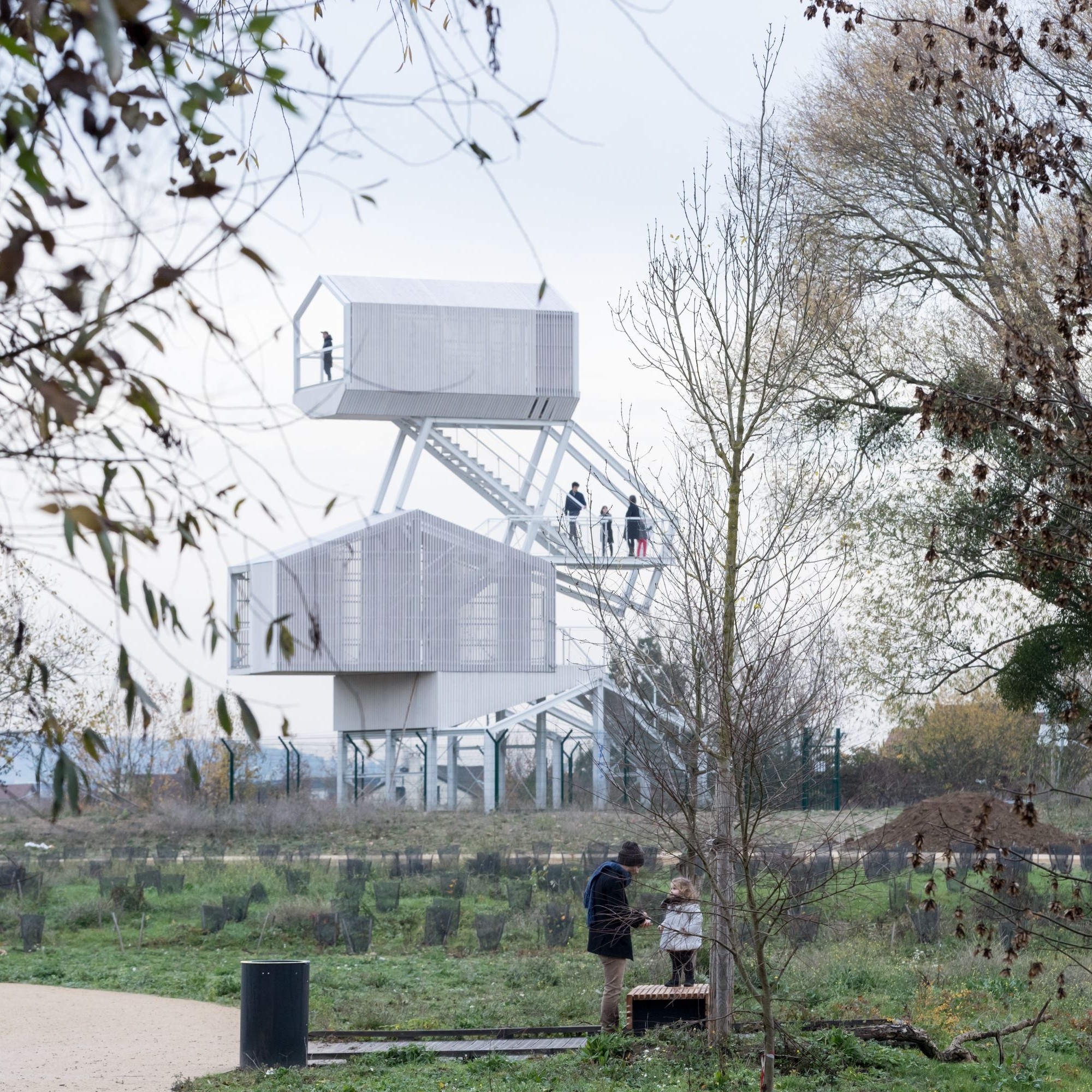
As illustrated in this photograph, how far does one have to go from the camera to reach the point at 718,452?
1123 cm

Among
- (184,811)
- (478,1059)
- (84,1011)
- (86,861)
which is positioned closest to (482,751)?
(184,811)

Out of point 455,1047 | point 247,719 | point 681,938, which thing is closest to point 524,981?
point 681,938

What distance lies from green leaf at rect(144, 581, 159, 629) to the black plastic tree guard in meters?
8.48

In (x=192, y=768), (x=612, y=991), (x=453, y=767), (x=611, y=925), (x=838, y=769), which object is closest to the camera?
(x=192, y=768)

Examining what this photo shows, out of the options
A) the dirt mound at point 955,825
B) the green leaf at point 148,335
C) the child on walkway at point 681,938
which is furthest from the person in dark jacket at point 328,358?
the green leaf at point 148,335

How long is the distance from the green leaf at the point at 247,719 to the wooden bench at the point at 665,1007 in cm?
922

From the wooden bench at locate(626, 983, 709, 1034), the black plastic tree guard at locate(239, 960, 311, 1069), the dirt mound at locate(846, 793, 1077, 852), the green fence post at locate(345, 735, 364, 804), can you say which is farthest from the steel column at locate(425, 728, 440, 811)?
the black plastic tree guard at locate(239, 960, 311, 1069)

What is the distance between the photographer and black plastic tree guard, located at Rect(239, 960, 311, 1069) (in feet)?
36.4

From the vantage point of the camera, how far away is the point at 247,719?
10.3ft

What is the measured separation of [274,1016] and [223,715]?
28.7 feet

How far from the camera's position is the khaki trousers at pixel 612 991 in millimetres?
12109

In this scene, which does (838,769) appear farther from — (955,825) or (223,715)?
(223,715)

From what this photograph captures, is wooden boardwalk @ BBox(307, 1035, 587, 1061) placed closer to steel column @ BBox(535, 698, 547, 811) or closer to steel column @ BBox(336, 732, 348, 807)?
steel column @ BBox(535, 698, 547, 811)

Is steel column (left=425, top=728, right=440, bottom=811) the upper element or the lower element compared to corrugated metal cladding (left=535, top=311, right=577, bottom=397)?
lower
